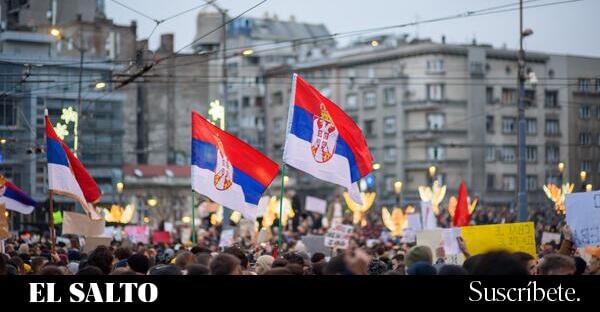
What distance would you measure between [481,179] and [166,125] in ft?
76.2

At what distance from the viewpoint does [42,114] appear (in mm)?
59812

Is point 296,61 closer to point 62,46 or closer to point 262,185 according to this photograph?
point 62,46

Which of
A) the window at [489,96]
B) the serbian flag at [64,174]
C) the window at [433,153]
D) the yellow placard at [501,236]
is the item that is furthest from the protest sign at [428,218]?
the window at [489,96]

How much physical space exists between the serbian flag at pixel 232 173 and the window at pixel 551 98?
72.8m

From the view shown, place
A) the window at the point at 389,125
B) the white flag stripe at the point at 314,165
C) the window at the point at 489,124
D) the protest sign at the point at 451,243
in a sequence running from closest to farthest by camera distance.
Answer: the white flag stripe at the point at 314,165, the protest sign at the point at 451,243, the window at the point at 489,124, the window at the point at 389,125

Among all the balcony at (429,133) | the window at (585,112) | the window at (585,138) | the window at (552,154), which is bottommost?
the window at (585,138)

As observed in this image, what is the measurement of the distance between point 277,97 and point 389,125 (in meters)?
12.5

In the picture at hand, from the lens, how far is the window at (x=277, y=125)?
4097 inches

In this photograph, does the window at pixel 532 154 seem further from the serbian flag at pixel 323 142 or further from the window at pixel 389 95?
the serbian flag at pixel 323 142

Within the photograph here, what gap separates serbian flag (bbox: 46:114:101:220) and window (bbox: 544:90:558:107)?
71923mm

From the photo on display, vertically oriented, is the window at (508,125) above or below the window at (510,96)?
below

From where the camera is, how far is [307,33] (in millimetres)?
126062

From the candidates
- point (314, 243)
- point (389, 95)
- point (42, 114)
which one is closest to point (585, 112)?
point (42, 114)

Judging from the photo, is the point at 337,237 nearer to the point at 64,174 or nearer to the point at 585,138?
the point at 64,174
